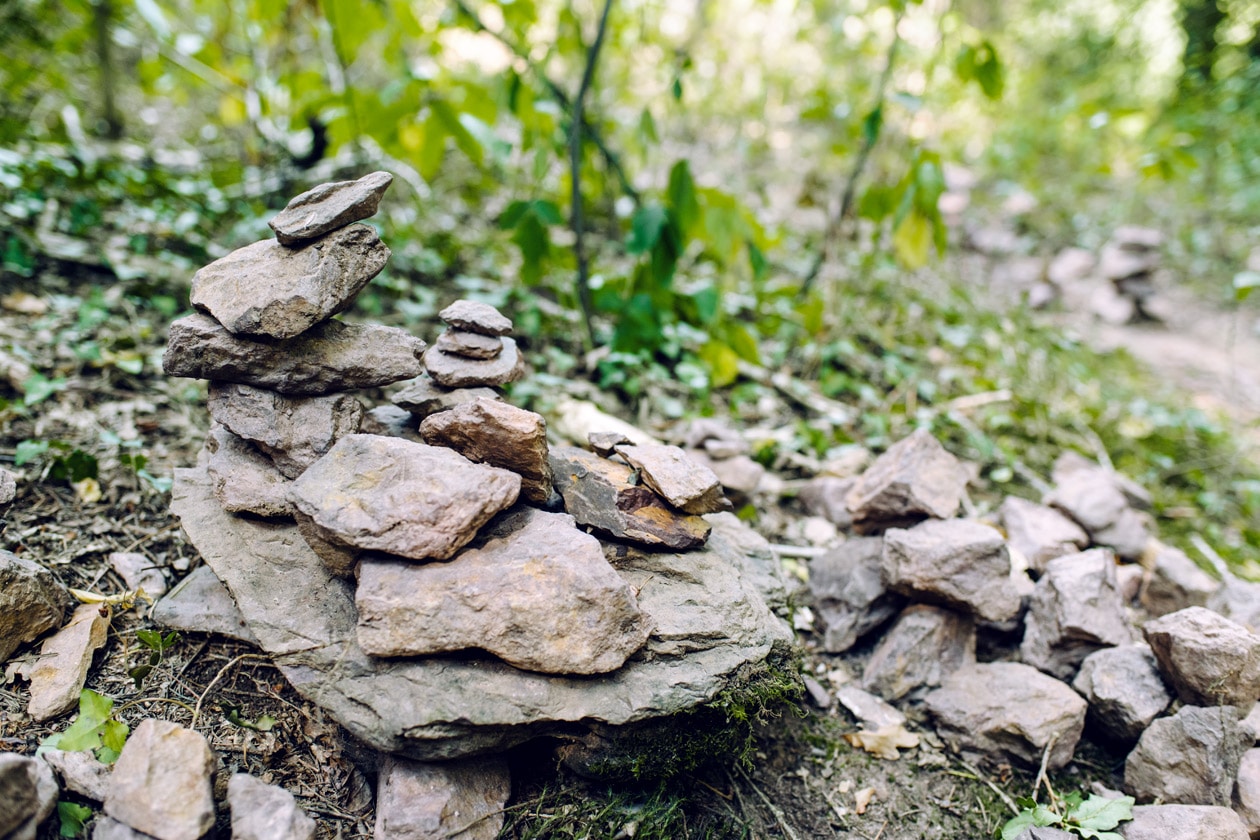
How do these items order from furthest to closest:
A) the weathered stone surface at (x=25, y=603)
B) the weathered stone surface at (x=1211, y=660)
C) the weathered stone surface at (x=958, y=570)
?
the weathered stone surface at (x=958, y=570)
the weathered stone surface at (x=1211, y=660)
the weathered stone surface at (x=25, y=603)

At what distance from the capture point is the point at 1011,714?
210cm

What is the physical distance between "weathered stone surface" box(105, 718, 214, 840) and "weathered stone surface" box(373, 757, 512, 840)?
1.22ft

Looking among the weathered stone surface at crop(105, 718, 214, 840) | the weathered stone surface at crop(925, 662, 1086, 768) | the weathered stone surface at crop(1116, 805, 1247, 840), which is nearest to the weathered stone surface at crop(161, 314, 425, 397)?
the weathered stone surface at crop(105, 718, 214, 840)

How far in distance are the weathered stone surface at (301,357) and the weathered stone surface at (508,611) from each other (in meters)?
0.58

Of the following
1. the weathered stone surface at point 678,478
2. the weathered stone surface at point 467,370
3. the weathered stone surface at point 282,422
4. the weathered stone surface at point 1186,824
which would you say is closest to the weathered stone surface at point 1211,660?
the weathered stone surface at point 1186,824

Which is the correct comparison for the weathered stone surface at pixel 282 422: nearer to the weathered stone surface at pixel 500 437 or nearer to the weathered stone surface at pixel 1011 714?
the weathered stone surface at pixel 500 437

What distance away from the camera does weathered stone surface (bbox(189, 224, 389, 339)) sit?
1805 mm

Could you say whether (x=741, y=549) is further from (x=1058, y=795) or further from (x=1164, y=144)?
(x=1164, y=144)

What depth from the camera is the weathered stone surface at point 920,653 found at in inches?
89.7

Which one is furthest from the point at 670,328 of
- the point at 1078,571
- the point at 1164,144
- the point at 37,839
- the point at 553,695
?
the point at 1164,144

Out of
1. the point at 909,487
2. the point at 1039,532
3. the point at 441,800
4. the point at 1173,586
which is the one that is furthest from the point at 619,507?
the point at 1173,586

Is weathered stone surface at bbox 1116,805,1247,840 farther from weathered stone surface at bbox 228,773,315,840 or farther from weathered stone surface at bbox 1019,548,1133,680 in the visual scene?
weathered stone surface at bbox 228,773,315,840

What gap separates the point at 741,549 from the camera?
2270mm

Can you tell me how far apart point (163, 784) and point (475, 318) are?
1361mm
